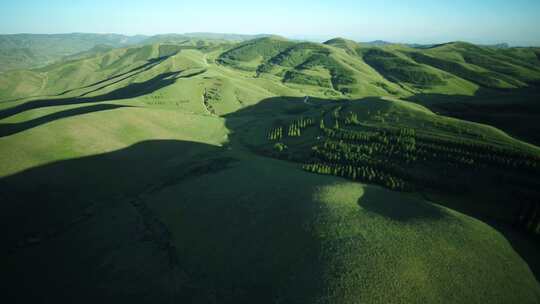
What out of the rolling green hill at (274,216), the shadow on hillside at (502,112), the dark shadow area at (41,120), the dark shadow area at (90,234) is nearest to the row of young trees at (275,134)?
the rolling green hill at (274,216)

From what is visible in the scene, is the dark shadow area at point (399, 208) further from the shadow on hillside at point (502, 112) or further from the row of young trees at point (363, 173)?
the shadow on hillside at point (502, 112)

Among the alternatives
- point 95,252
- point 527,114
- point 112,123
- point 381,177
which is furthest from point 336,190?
point 527,114

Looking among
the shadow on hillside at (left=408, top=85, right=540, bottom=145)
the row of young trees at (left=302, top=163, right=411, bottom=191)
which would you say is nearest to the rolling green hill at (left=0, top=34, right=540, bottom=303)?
the row of young trees at (left=302, top=163, right=411, bottom=191)

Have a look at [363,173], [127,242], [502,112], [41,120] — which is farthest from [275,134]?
[41,120]

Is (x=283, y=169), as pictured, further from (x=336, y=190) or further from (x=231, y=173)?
(x=336, y=190)

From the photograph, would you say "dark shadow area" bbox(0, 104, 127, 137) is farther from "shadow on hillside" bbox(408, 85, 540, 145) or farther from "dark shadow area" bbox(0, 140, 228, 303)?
"shadow on hillside" bbox(408, 85, 540, 145)

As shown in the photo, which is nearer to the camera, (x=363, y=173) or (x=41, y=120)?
(x=363, y=173)

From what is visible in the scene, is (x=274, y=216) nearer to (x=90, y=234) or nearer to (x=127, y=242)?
(x=127, y=242)

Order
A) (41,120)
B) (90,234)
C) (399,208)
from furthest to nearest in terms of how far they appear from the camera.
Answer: (41,120) < (90,234) < (399,208)
